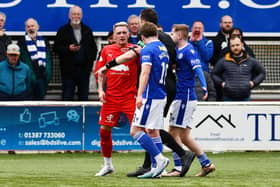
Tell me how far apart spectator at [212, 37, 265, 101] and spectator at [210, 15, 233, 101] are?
21.4 inches

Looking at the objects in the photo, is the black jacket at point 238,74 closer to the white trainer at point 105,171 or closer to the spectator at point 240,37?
the spectator at point 240,37

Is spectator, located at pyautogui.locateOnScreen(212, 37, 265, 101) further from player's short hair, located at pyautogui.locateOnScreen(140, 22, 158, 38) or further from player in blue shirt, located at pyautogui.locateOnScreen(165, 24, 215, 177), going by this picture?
player's short hair, located at pyautogui.locateOnScreen(140, 22, 158, 38)

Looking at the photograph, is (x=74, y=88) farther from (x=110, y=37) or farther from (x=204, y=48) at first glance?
(x=204, y=48)

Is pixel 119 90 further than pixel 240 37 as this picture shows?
No

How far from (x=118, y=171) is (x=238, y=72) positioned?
223 inches

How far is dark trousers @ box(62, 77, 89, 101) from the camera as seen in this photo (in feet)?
68.1

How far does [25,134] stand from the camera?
19547 millimetres

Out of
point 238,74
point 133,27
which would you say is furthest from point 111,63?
point 238,74

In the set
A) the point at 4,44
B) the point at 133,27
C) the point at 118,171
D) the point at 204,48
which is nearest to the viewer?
the point at 118,171

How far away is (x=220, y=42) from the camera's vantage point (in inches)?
830

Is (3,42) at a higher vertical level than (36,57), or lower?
higher

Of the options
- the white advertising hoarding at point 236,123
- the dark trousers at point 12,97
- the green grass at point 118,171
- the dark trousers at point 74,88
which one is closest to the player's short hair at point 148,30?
the green grass at point 118,171

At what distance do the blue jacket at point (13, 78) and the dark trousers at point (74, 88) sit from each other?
0.97 metres

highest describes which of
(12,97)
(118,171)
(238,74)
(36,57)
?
(36,57)
